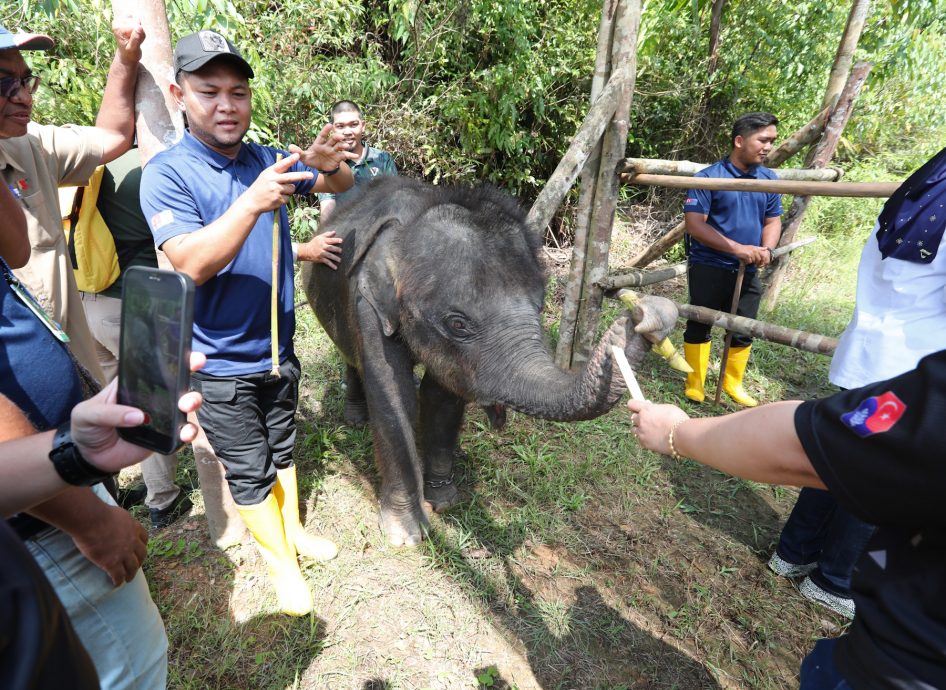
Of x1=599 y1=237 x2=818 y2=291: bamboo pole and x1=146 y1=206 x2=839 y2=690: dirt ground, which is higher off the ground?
x1=599 y1=237 x2=818 y2=291: bamboo pole

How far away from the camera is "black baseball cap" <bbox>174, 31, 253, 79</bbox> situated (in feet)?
6.81

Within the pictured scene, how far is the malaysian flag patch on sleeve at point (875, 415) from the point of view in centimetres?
87

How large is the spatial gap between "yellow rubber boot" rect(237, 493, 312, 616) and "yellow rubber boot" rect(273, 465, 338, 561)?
0.49ft

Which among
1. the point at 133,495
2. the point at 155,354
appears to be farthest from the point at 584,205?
the point at 133,495

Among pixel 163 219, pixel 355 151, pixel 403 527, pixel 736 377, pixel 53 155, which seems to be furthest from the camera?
pixel 736 377

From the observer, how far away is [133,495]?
3.42 m

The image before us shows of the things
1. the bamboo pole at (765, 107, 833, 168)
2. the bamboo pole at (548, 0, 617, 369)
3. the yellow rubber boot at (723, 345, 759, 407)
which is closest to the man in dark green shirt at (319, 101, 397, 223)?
the bamboo pole at (548, 0, 617, 369)

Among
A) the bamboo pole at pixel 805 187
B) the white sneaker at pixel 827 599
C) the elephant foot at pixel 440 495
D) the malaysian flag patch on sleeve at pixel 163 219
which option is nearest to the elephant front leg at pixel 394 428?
the elephant foot at pixel 440 495

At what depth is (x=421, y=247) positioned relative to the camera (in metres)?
2.79

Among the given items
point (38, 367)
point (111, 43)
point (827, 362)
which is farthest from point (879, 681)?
point (111, 43)

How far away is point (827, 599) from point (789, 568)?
233mm

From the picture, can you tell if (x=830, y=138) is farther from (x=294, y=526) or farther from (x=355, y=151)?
(x=294, y=526)

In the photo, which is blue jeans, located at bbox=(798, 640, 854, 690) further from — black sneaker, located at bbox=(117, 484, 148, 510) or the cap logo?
black sneaker, located at bbox=(117, 484, 148, 510)

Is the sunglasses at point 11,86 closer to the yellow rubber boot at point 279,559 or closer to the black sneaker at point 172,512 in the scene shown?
the yellow rubber boot at point 279,559
